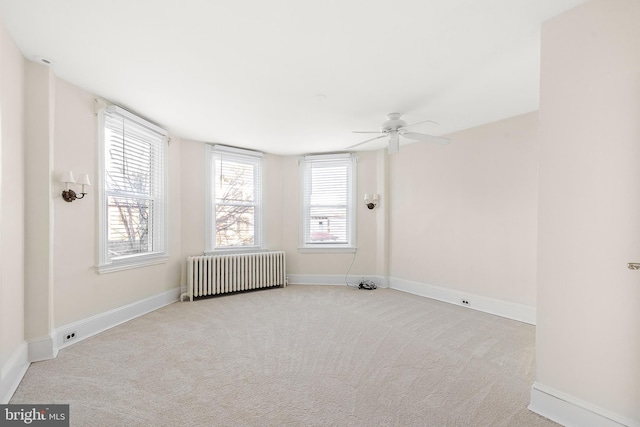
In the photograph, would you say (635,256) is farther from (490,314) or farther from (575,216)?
(490,314)

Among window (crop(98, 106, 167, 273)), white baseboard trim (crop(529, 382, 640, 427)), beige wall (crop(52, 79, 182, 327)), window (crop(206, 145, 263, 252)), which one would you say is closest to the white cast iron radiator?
window (crop(206, 145, 263, 252))

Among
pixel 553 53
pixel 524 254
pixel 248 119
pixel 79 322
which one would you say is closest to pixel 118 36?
pixel 248 119

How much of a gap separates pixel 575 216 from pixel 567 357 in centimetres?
85

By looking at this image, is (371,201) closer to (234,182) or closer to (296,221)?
(296,221)

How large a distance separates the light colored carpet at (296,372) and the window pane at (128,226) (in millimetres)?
908

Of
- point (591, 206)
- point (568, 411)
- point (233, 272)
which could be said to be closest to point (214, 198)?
point (233, 272)

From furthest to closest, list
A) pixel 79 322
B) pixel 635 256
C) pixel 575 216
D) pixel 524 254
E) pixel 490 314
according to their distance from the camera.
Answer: pixel 490 314
pixel 524 254
pixel 79 322
pixel 575 216
pixel 635 256

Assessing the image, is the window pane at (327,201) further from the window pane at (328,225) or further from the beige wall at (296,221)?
the beige wall at (296,221)

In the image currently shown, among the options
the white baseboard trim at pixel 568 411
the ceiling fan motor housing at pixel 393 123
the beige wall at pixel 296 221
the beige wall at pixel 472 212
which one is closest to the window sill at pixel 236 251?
the beige wall at pixel 296 221

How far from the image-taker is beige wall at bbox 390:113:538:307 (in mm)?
3539

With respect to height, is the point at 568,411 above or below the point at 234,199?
below

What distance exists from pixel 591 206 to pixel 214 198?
15.4 feet

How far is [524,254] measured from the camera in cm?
354

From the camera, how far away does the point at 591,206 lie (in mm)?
1638
